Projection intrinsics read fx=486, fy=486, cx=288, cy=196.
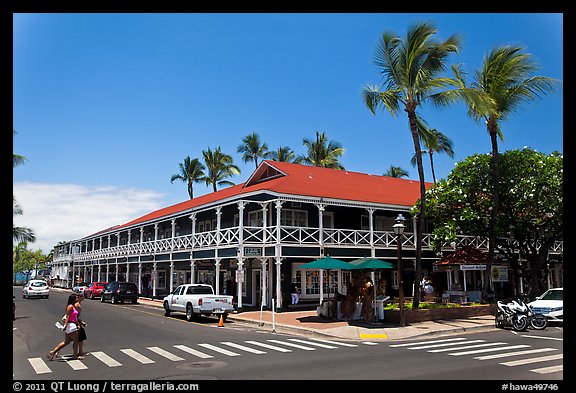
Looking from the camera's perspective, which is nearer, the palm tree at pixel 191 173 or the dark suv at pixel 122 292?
the dark suv at pixel 122 292

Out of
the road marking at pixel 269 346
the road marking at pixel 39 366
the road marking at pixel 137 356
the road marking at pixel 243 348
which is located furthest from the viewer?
the road marking at pixel 269 346

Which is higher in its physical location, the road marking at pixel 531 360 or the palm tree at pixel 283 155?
the palm tree at pixel 283 155

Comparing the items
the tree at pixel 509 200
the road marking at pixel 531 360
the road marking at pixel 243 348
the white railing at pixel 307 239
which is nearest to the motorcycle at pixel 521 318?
the road marking at pixel 531 360

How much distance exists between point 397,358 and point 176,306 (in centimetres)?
1417

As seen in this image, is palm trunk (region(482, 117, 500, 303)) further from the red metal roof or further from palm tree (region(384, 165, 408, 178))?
palm tree (region(384, 165, 408, 178))

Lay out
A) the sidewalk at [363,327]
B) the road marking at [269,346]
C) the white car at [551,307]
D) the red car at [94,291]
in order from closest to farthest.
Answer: the road marking at [269,346] < the sidewalk at [363,327] < the white car at [551,307] < the red car at [94,291]

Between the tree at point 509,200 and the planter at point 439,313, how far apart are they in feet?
13.5

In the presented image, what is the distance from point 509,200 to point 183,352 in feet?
65.1

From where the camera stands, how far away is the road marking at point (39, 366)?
33.2 feet

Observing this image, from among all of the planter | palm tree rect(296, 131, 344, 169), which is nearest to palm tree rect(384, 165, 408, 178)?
palm tree rect(296, 131, 344, 169)

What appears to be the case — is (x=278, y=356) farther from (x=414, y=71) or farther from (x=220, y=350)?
(x=414, y=71)

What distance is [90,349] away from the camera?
43.0 feet

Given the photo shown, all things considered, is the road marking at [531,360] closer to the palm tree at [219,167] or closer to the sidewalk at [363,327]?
the sidewalk at [363,327]
